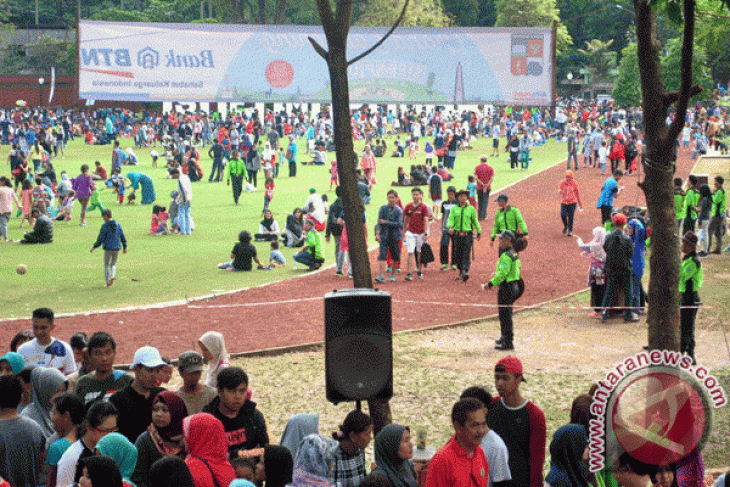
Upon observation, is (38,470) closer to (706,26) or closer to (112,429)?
(112,429)

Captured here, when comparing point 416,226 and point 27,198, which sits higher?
point 27,198

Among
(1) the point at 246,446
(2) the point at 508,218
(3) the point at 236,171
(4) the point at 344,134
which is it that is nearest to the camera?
(1) the point at 246,446

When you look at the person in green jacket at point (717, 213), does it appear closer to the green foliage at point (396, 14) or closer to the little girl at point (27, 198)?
the little girl at point (27, 198)

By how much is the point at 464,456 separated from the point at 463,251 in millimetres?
12138

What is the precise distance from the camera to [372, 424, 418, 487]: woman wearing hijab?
5.74 meters

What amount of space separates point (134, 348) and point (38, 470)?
6868 millimetres

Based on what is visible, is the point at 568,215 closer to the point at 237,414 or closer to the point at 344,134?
the point at 344,134

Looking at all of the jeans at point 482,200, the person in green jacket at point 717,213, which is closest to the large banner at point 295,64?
the jeans at point 482,200

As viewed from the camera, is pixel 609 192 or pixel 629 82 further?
pixel 629 82

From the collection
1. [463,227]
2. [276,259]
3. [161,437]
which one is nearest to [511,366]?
[161,437]

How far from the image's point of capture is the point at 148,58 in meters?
28.4

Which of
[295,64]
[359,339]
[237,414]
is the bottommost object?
[237,414]

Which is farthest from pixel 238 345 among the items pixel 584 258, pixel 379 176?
pixel 379 176

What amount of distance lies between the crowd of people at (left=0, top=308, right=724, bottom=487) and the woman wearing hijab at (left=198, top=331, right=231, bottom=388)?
0.79m
